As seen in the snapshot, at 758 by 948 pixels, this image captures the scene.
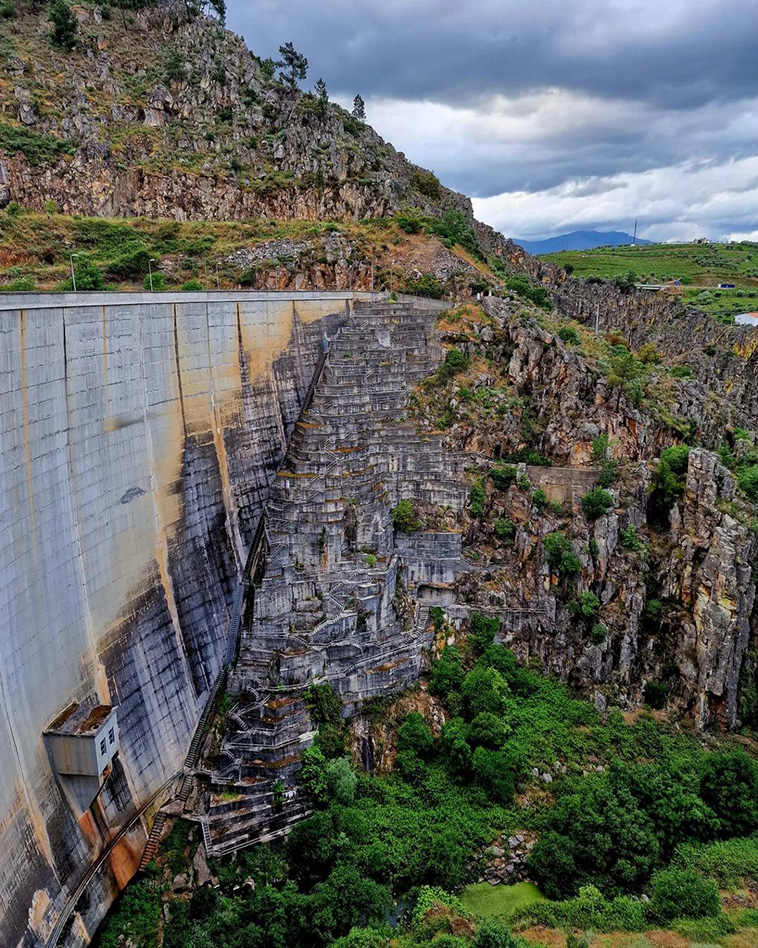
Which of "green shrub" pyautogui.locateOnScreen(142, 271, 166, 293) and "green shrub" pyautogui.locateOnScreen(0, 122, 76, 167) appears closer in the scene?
"green shrub" pyautogui.locateOnScreen(142, 271, 166, 293)

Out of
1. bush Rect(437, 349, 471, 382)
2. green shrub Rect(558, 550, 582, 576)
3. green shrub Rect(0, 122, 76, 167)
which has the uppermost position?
green shrub Rect(0, 122, 76, 167)

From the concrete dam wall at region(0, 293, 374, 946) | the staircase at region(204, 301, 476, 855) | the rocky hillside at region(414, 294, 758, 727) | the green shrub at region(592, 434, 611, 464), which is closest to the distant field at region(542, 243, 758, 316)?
the rocky hillside at region(414, 294, 758, 727)

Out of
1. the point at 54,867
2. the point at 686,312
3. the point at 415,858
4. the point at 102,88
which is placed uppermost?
the point at 102,88

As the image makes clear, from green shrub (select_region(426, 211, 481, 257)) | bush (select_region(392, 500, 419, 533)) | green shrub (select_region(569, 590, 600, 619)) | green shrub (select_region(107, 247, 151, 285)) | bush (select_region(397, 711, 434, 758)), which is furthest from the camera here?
green shrub (select_region(426, 211, 481, 257))

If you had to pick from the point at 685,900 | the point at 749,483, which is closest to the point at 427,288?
the point at 749,483

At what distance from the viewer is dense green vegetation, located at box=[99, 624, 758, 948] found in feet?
70.2

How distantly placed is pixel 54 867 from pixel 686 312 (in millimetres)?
83751

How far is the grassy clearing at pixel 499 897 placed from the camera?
24.8 meters

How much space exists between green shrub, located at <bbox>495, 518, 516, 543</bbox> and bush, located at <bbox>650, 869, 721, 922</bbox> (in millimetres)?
18723

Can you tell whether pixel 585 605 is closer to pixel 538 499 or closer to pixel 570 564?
pixel 570 564

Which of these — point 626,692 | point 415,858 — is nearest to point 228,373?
point 415,858

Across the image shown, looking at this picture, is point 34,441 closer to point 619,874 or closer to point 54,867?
point 54,867

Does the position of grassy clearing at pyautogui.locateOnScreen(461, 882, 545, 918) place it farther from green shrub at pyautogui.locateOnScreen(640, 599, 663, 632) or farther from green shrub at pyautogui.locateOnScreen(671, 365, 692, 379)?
green shrub at pyautogui.locateOnScreen(671, 365, 692, 379)

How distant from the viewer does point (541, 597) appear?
36.3 m
